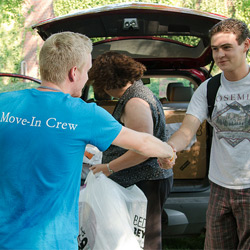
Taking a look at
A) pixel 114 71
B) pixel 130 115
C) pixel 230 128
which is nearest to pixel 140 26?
pixel 114 71

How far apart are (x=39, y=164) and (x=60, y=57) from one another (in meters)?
0.42

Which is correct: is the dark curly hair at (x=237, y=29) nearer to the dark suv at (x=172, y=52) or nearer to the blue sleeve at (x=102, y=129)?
the dark suv at (x=172, y=52)

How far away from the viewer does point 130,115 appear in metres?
2.25

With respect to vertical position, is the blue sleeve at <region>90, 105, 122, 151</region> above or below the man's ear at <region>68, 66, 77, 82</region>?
below

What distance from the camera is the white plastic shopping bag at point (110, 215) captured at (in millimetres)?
2109

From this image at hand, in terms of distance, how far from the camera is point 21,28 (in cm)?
1619

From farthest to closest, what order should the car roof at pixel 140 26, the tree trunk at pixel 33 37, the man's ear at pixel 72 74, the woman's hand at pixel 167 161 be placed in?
the tree trunk at pixel 33 37, the car roof at pixel 140 26, the woman's hand at pixel 167 161, the man's ear at pixel 72 74

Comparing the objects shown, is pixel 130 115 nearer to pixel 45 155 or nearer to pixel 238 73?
pixel 238 73

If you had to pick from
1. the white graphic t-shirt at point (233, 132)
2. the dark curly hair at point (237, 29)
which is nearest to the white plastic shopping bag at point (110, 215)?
the white graphic t-shirt at point (233, 132)

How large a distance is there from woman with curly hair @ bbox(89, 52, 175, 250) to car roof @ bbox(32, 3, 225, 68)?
1.34ft

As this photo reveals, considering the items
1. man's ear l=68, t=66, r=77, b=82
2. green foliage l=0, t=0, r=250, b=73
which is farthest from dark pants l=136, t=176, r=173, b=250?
green foliage l=0, t=0, r=250, b=73

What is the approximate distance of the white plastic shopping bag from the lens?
2109 mm

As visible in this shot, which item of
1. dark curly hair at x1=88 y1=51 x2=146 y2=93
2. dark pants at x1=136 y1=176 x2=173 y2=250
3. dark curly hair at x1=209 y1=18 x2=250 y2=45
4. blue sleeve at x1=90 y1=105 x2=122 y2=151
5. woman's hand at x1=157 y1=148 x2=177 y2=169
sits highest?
dark curly hair at x1=209 y1=18 x2=250 y2=45

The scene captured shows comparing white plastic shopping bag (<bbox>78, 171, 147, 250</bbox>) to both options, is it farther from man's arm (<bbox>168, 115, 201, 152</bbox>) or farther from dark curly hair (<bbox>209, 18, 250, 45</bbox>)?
dark curly hair (<bbox>209, 18, 250, 45</bbox>)
